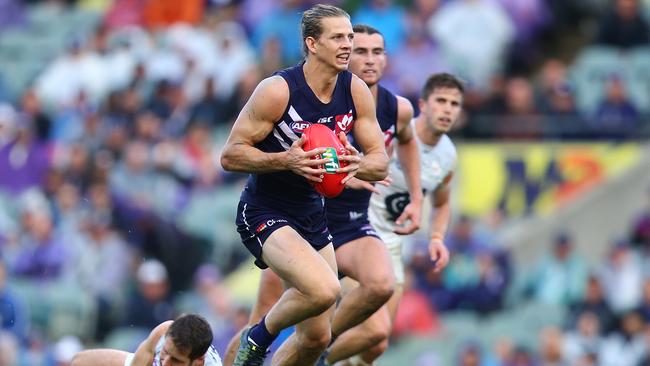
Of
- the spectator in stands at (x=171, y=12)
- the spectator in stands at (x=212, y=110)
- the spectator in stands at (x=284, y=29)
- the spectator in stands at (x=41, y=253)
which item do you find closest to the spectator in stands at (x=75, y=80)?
the spectator in stands at (x=171, y=12)

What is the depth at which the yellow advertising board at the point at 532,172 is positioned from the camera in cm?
1997

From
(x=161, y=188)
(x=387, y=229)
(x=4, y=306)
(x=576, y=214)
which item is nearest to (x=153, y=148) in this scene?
(x=161, y=188)

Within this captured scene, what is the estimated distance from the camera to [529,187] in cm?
2016

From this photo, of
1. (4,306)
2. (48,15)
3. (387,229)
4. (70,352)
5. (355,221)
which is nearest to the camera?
(355,221)

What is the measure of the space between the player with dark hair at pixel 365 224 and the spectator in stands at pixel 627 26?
856 centimetres

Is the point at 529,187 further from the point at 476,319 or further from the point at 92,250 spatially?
the point at 92,250

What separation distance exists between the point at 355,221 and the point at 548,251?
7459mm

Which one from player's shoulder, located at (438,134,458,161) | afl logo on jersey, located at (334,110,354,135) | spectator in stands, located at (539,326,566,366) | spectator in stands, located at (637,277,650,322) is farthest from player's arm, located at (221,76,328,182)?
spectator in stands, located at (637,277,650,322)

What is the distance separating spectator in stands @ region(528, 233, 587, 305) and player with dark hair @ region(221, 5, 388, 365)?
300 inches

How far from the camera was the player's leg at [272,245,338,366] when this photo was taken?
→ 464 inches

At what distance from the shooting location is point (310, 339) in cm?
1182

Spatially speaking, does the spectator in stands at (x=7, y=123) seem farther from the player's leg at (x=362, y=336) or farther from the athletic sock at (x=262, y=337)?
the athletic sock at (x=262, y=337)

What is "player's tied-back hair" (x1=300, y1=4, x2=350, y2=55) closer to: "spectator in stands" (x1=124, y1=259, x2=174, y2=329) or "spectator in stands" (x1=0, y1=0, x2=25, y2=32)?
"spectator in stands" (x1=124, y1=259, x2=174, y2=329)

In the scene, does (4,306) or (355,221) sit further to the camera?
(4,306)
